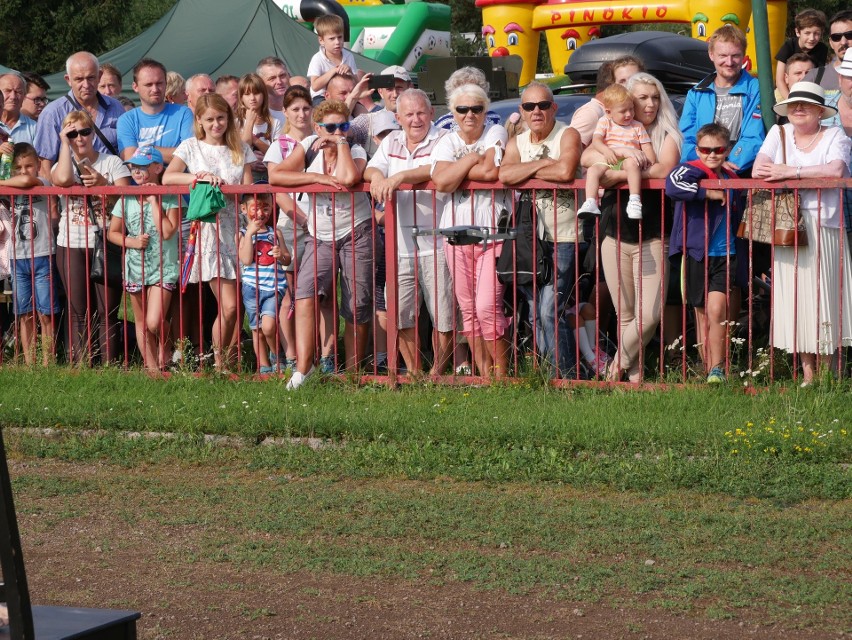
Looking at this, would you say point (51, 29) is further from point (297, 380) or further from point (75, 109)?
point (297, 380)

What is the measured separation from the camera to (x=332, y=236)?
9203 mm

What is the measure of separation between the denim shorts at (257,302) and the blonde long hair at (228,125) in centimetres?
99

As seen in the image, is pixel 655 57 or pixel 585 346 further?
pixel 655 57

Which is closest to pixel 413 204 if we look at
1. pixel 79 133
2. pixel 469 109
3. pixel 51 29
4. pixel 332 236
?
pixel 332 236

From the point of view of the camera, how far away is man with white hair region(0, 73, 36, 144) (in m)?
11.2

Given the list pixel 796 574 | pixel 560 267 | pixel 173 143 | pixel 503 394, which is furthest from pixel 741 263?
pixel 173 143

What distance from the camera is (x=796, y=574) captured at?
203 inches

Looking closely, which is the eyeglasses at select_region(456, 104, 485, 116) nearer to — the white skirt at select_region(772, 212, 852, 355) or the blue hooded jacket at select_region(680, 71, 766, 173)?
the blue hooded jacket at select_region(680, 71, 766, 173)

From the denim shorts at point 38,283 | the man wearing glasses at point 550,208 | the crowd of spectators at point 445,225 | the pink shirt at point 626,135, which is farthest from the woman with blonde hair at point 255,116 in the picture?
the pink shirt at point 626,135

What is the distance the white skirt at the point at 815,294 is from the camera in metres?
8.16

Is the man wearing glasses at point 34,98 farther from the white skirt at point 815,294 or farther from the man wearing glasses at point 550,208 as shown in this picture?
the white skirt at point 815,294

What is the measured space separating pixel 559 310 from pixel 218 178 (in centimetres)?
261

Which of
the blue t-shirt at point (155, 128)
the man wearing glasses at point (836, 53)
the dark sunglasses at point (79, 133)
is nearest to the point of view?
the man wearing glasses at point (836, 53)

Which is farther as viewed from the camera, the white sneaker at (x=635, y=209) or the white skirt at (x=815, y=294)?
the white sneaker at (x=635, y=209)
